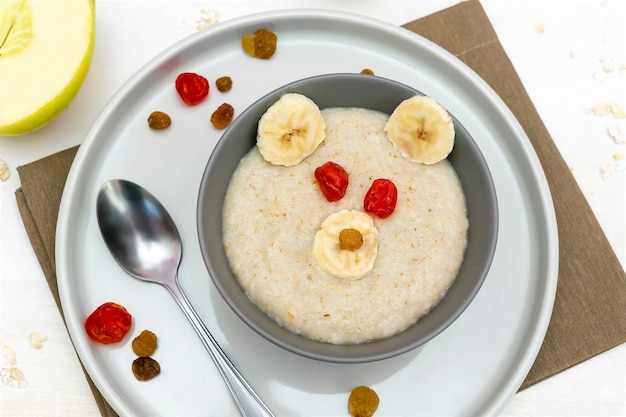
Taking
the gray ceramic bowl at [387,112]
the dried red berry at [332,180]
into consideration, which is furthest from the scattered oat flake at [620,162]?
the dried red berry at [332,180]

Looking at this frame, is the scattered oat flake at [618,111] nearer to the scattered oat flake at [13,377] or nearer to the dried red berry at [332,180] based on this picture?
the dried red berry at [332,180]

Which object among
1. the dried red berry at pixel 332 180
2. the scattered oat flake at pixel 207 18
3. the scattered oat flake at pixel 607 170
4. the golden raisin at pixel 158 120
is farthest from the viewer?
Answer: the scattered oat flake at pixel 207 18

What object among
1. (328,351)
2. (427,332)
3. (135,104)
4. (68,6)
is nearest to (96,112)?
(135,104)

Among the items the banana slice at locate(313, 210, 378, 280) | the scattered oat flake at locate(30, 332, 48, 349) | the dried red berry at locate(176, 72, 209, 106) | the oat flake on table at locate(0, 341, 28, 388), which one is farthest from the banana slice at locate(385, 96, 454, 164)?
the oat flake on table at locate(0, 341, 28, 388)

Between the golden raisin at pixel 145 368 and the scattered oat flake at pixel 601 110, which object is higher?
the scattered oat flake at pixel 601 110

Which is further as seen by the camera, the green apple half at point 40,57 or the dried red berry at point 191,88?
the dried red berry at point 191,88

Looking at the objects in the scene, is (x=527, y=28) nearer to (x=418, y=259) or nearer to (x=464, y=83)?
(x=464, y=83)
